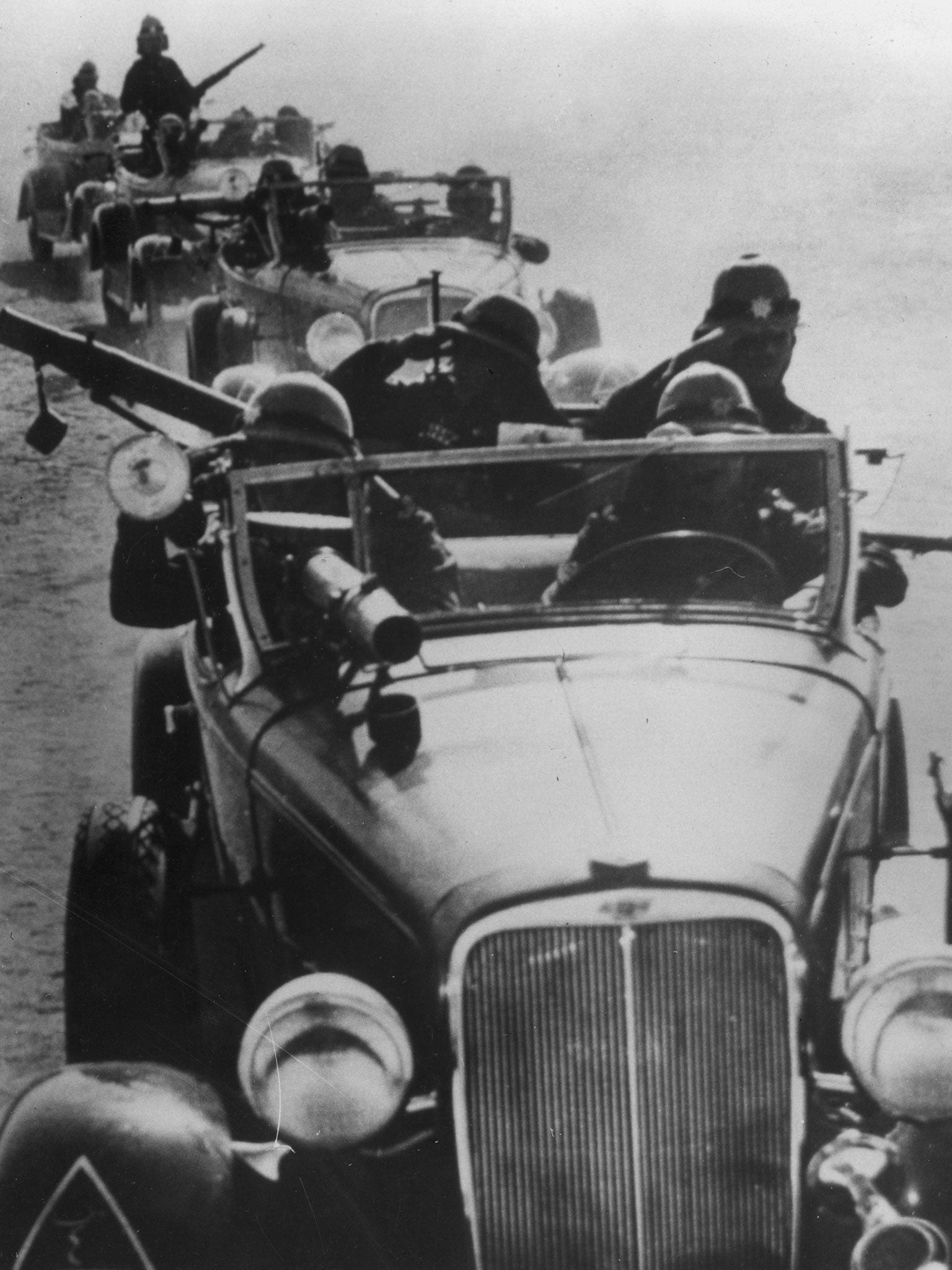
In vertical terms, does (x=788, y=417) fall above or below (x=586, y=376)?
below

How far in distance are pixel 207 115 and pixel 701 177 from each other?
5294 mm

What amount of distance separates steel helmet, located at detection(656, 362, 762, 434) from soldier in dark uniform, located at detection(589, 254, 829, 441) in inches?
56.8

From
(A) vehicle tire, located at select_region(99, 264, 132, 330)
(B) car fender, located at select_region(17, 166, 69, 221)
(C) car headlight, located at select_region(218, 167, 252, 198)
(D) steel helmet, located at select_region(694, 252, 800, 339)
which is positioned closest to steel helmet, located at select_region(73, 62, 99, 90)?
(B) car fender, located at select_region(17, 166, 69, 221)

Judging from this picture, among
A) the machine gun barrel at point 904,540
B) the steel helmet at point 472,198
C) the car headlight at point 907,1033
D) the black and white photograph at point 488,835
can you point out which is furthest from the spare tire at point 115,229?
the car headlight at point 907,1033

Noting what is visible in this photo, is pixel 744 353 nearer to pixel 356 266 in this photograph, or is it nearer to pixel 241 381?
pixel 241 381

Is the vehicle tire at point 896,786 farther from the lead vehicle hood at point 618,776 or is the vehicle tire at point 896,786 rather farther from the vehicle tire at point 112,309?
the vehicle tire at point 112,309

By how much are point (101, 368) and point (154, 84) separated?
11.0 metres

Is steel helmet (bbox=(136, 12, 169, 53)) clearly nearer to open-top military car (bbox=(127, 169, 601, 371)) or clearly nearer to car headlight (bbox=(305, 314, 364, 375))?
open-top military car (bbox=(127, 169, 601, 371))

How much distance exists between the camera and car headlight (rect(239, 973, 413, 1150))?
9.61 ft

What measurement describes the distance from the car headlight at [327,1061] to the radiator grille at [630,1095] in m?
0.15

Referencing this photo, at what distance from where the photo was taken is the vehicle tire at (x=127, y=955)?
4035mm

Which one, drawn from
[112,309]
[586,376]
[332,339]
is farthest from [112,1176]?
[112,309]

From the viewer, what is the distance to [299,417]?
4602 mm

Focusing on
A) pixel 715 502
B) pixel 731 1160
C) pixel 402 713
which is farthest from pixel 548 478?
pixel 731 1160
